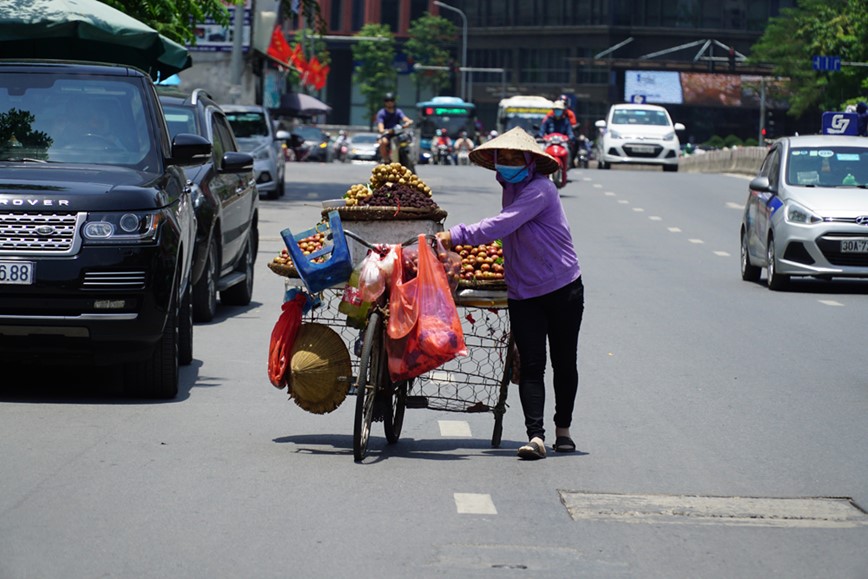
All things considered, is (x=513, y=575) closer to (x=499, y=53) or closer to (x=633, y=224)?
(x=633, y=224)

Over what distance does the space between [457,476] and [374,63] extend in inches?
4307

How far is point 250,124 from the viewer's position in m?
30.5

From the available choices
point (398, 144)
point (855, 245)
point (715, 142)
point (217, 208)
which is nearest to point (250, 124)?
point (398, 144)

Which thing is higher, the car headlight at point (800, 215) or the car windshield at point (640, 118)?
the car windshield at point (640, 118)

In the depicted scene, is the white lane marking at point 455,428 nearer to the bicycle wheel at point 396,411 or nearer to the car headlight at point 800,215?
the bicycle wheel at point 396,411

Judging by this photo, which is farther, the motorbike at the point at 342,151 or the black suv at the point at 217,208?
the motorbike at the point at 342,151

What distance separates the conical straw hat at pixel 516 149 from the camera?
8266 millimetres

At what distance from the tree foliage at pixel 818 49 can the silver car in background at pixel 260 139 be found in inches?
1595

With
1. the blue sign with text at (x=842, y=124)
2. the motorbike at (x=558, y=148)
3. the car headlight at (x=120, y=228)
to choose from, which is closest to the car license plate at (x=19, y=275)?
the car headlight at (x=120, y=228)

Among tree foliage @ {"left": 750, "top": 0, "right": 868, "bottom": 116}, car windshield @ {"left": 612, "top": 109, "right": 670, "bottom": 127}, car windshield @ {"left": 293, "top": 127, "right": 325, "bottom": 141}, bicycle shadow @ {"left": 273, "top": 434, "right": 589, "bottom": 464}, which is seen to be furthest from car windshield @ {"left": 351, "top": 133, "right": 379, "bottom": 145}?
bicycle shadow @ {"left": 273, "top": 434, "right": 589, "bottom": 464}

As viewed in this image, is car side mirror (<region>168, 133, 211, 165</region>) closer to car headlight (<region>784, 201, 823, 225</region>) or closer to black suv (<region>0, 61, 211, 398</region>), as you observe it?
black suv (<region>0, 61, 211, 398</region>)

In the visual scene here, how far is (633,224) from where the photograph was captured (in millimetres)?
26797

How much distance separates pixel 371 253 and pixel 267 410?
72.7 inches

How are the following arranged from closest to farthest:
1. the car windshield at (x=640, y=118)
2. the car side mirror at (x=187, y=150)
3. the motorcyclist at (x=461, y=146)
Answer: the car side mirror at (x=187, y=150)
the car windshield at (x=640, y=118)
the motorcyclist at (x=461, y=146)
